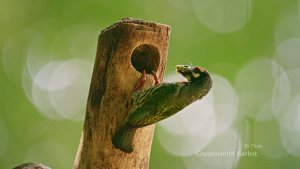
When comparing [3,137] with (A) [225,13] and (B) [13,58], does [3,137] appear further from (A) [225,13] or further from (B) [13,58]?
(A) [225,13]

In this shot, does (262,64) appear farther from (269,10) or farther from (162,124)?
(162,124)

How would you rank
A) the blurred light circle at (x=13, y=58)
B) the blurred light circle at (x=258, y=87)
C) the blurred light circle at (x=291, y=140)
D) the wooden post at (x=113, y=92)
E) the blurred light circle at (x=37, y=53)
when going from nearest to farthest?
the wooden post at (x=113, y=92)
the blurred light circle at (x=13, y=58)
the blurred light circle at (x=37, y=53)
the blurred light circle at (x=258, y=87)
the blurred light circle at (x=291, y=140)

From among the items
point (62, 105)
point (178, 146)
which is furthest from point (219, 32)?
point (62, 105)

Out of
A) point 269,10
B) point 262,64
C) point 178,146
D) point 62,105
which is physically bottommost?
point 178,146

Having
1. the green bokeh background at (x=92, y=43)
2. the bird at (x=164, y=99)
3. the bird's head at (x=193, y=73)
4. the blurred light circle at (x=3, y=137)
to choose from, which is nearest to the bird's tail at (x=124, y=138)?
the bird at (x=164, y=99)

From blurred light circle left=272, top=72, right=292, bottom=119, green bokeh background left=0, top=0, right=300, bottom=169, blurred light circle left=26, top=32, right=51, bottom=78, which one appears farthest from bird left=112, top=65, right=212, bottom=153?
blurred light circle left=272, top=72, right=292, bottom=119

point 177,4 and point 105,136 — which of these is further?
point 177,4

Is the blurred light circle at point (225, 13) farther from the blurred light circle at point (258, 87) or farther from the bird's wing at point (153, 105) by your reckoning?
the bird's wing at point (153, 105)
